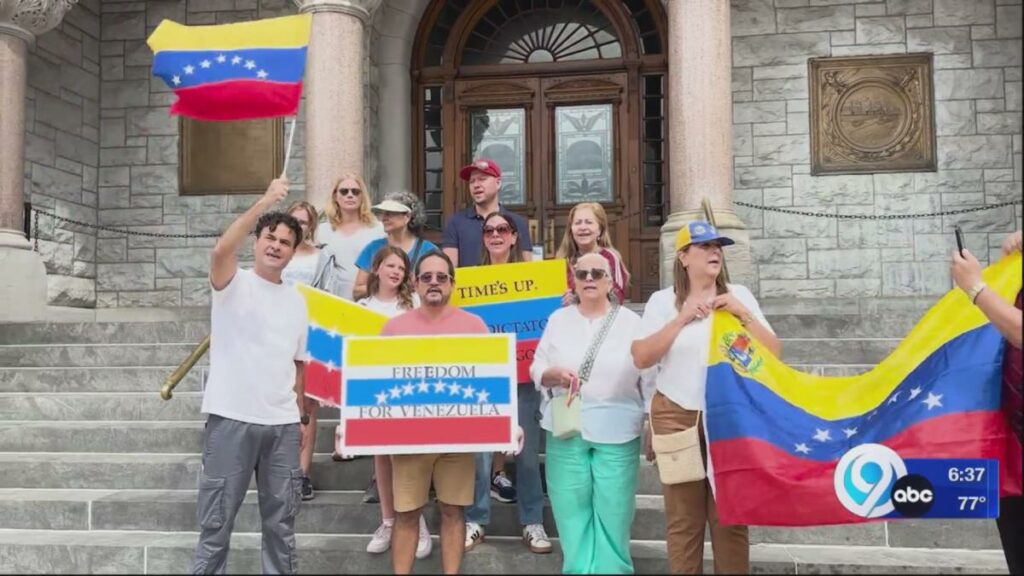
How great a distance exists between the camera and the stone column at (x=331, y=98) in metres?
9.17

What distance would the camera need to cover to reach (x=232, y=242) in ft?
13.1

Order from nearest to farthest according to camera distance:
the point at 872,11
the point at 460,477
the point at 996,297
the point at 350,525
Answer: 1. the point at 996,297
2. the point at 460,477
3. the point at 350,525
4. the point at 872,11

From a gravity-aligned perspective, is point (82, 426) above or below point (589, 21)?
below

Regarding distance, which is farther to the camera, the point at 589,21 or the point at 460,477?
the point at 589,21

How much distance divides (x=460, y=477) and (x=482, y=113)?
27.3 feet

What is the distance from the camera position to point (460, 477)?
4.35 meters

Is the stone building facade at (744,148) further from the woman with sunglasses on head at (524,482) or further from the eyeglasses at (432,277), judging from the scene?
the eyeglasses at (432,277)

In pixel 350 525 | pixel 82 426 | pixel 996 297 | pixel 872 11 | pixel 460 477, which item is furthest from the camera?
pixel 872 11

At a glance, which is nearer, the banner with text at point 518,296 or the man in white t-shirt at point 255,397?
the man in white t-shirt at point 255,397

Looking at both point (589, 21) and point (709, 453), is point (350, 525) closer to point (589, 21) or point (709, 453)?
point (709, 453)

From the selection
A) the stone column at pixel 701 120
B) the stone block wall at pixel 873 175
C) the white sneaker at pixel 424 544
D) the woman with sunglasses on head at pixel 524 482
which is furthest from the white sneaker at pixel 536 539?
the stone block wall at pixel 873 175

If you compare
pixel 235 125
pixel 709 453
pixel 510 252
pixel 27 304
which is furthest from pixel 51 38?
pixel 709 453

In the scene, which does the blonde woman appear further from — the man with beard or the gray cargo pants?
the gray cargo pants

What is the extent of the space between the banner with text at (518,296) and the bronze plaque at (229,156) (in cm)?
729
